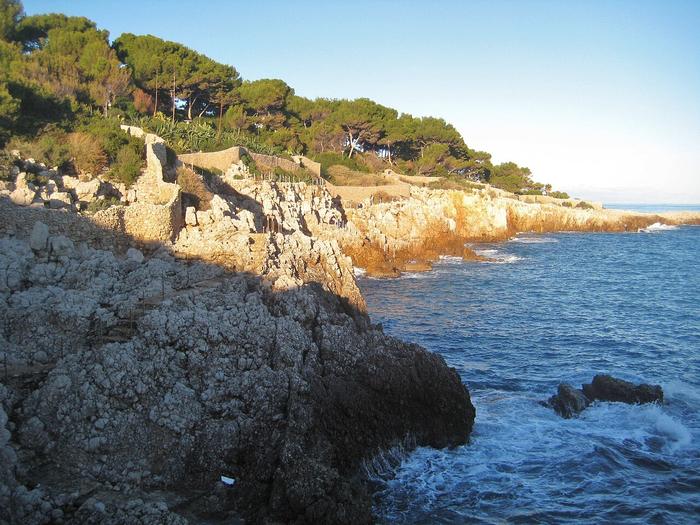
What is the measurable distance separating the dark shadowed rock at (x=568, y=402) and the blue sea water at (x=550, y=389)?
10.1 inches

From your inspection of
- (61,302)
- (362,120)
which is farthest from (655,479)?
(362,120)

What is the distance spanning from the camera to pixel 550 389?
51.8 ft

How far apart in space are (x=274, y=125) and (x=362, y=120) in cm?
1013

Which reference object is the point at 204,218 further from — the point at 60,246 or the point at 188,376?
the point at 188,376

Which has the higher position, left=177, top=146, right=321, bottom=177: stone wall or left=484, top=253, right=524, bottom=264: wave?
left=177, top=146, right=321, bottom=177: stone wall

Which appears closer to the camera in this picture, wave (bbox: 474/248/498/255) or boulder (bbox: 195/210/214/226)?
boulder (bbox: 195/210/214/226)

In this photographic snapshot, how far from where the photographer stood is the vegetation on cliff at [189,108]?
87.0ft

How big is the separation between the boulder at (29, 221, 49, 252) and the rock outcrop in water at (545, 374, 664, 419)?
500 inches

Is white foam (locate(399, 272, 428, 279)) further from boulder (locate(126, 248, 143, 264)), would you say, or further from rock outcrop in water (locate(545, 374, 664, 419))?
boulder (locate(126, 248, 143, 264))

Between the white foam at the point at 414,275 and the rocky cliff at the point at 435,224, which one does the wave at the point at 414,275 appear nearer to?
the white foam at the point at 414,275

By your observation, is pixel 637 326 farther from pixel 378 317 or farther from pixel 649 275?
pixel 649 275

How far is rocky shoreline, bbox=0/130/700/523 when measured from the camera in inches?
347

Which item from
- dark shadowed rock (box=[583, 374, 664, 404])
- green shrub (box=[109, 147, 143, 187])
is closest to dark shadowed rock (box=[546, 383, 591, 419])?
dark shadowed rock (box=[583, 374, 664, 404])

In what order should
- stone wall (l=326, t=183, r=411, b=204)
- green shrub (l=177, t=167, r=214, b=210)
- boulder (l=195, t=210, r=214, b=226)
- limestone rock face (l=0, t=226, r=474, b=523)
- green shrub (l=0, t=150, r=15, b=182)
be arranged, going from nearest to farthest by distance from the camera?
limestone rock face (l=0, t=226, r=474, b=523) → green shrub (l=0, t=150, r=15, b=182) → boulder (l=195, t=210, r=214, b=226) → green shrub (l=177, t=167, r=214, b=210) → stone wall (l=326, t=183, r=411, b=204)
